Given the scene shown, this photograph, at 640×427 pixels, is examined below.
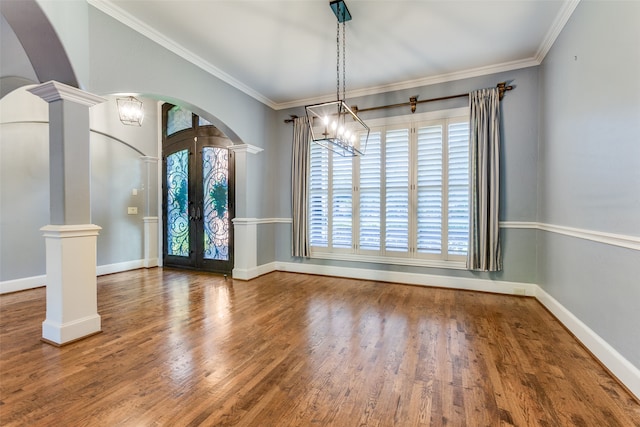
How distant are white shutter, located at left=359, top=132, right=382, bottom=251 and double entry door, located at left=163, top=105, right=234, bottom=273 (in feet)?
7.41

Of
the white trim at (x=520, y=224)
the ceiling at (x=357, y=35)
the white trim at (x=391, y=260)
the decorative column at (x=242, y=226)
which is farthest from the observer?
the decorative column at (x=242, y=226)

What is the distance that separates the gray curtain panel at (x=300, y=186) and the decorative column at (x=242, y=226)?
75 cm

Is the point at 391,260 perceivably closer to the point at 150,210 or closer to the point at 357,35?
the point at 357,35

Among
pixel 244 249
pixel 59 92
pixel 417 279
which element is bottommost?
pixel 417 279

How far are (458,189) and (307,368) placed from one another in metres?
3.16

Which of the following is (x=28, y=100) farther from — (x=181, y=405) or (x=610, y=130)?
(x=610, y=130)

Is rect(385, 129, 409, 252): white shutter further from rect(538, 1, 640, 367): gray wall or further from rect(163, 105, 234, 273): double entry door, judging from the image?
rect(163, 105, 234, 273): double entry door

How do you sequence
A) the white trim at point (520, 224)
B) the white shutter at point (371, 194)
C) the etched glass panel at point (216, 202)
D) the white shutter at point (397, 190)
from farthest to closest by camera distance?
the etched glass panel at point (216, 202)
the white shutter at point (371, 194)
the white shutter at point (397, 190)
the white trim at point (520, 224)

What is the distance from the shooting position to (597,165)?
2.23 m

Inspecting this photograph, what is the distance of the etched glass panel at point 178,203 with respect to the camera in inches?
213

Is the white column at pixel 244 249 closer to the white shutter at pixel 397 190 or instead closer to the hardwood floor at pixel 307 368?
the hardwood floor at pixel 307 368

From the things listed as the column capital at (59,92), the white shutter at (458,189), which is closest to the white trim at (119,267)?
the column capital at (59,92)

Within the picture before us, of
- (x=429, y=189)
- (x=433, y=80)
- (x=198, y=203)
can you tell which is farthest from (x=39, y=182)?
(x=433, y=80)

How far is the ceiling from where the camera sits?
2.69 metres
